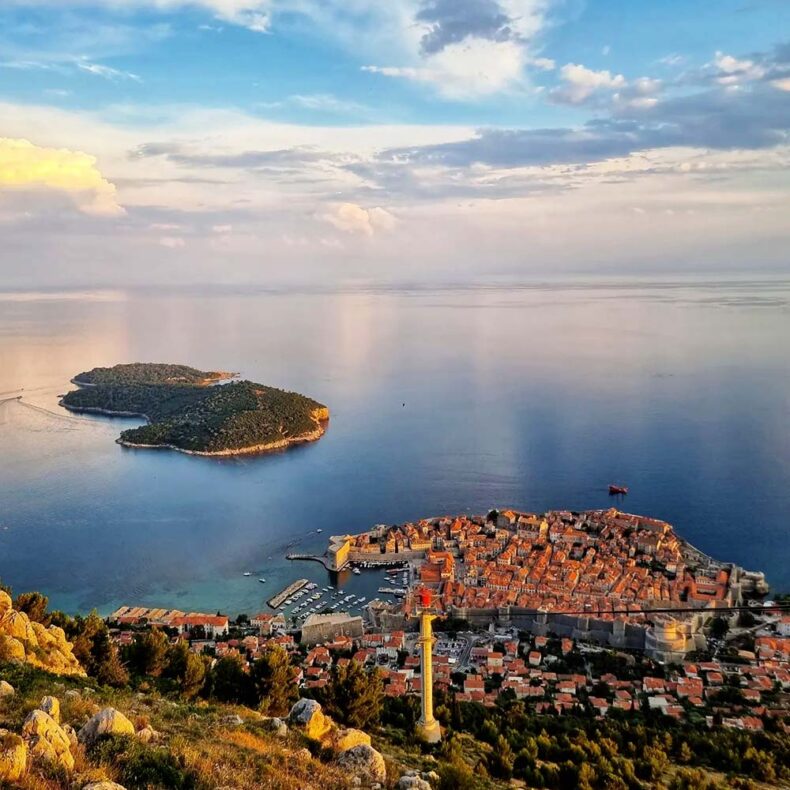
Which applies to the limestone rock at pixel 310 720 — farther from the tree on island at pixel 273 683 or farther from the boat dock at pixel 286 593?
the boat dock at pixel 286 593

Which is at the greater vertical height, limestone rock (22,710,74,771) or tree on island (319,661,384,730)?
limestone rock (22,710,74,771)

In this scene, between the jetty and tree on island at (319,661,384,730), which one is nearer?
tree on island at (319,661,384,730)

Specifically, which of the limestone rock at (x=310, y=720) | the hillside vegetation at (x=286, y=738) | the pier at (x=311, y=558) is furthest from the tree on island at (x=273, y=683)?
the pier at (x=311, y=558)

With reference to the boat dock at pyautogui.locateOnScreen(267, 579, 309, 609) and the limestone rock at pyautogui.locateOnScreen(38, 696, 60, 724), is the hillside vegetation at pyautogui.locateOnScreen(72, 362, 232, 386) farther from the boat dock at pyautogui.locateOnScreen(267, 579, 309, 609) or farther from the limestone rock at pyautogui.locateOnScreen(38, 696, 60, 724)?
the limestone rock at pyautogui.locateOnScreen(38, 696, 60, 724)

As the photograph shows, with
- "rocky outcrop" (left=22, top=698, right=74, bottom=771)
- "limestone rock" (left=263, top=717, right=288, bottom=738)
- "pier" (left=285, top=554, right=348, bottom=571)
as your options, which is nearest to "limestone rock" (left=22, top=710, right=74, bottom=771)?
"rocky outcrop" (left=22, top=698, right=74, bottom=771)

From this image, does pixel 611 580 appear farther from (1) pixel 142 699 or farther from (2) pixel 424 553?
(1) pixel 142 699

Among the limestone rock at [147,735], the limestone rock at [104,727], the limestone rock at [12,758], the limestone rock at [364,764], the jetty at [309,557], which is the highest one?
the limestone rock at [12,758]

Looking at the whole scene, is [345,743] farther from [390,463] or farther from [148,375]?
[148,375]
